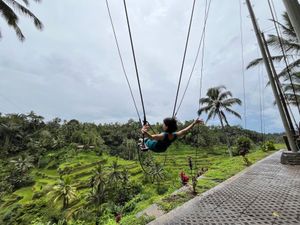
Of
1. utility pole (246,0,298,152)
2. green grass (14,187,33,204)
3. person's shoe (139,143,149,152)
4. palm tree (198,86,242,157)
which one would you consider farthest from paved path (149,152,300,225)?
green grass (14,187,33,204)


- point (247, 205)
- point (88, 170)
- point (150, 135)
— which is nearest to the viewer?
point (150, 135)

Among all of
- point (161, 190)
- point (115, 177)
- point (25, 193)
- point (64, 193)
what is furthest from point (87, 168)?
point (161, 190)

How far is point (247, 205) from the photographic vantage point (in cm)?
643

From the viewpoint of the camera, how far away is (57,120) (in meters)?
86.2

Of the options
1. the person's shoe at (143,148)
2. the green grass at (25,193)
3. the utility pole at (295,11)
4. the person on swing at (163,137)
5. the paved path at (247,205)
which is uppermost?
the utility pole at (295,11)

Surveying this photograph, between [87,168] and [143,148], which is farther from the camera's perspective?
[87,168]

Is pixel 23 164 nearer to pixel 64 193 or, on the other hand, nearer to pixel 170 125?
pixel 64 193

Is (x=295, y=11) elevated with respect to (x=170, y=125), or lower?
elevated

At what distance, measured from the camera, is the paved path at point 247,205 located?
555cm

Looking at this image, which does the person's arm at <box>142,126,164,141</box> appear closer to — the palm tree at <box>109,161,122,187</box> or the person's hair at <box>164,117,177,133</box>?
the person's hair at <box>164,117,177,133</box>

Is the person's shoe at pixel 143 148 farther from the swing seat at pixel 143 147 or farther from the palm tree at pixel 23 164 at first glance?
the palm tree at pixel 23 164

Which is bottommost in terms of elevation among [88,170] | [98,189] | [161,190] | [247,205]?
[161,190]

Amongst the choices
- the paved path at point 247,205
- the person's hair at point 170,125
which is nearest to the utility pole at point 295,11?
the person's hair at point 170,125

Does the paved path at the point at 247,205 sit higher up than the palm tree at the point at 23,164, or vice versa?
the palm tree at the point at 23,164
